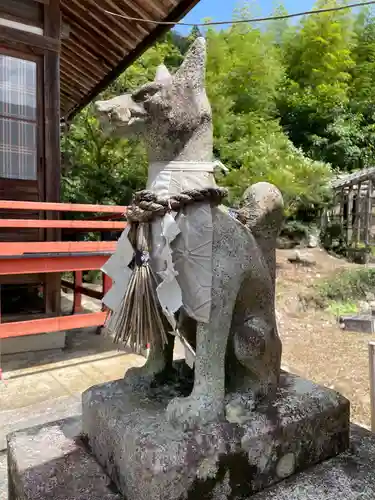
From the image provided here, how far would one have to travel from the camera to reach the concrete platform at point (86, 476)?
1.05 m

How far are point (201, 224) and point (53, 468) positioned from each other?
0.79 metres

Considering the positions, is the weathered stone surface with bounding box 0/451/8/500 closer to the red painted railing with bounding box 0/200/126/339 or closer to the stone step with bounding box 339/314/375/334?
the red painted railing with bounding box 0/200/126/339

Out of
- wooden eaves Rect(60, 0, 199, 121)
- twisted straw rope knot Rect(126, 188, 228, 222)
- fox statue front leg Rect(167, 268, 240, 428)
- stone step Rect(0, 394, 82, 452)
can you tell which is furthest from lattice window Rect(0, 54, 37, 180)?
fox statue front leg Rect(167, 268, 240, 428)

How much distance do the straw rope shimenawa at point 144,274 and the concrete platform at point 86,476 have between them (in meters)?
0.38

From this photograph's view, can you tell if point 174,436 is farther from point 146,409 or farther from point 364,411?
point 364,411

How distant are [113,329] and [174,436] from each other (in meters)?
0.33

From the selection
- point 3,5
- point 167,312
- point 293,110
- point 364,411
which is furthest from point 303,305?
point 293,110

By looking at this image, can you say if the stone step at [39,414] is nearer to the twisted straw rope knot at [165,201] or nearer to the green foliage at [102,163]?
the twisted straw rope knot at [165,201]

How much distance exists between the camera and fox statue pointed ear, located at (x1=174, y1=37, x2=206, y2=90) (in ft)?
3.59

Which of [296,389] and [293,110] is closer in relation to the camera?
[296,389]

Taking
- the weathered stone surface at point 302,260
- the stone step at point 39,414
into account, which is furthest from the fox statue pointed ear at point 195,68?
the weathered stone surface at point 302,260

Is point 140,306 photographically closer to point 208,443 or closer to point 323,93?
point 208,443

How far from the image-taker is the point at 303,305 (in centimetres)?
679

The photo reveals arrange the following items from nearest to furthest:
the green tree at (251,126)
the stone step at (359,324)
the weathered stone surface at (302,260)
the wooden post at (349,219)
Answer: the stone step at (359,324)
the green tree at (251,126)
the weathered stone surface at (302,260)
the wooden post at (349,219)
